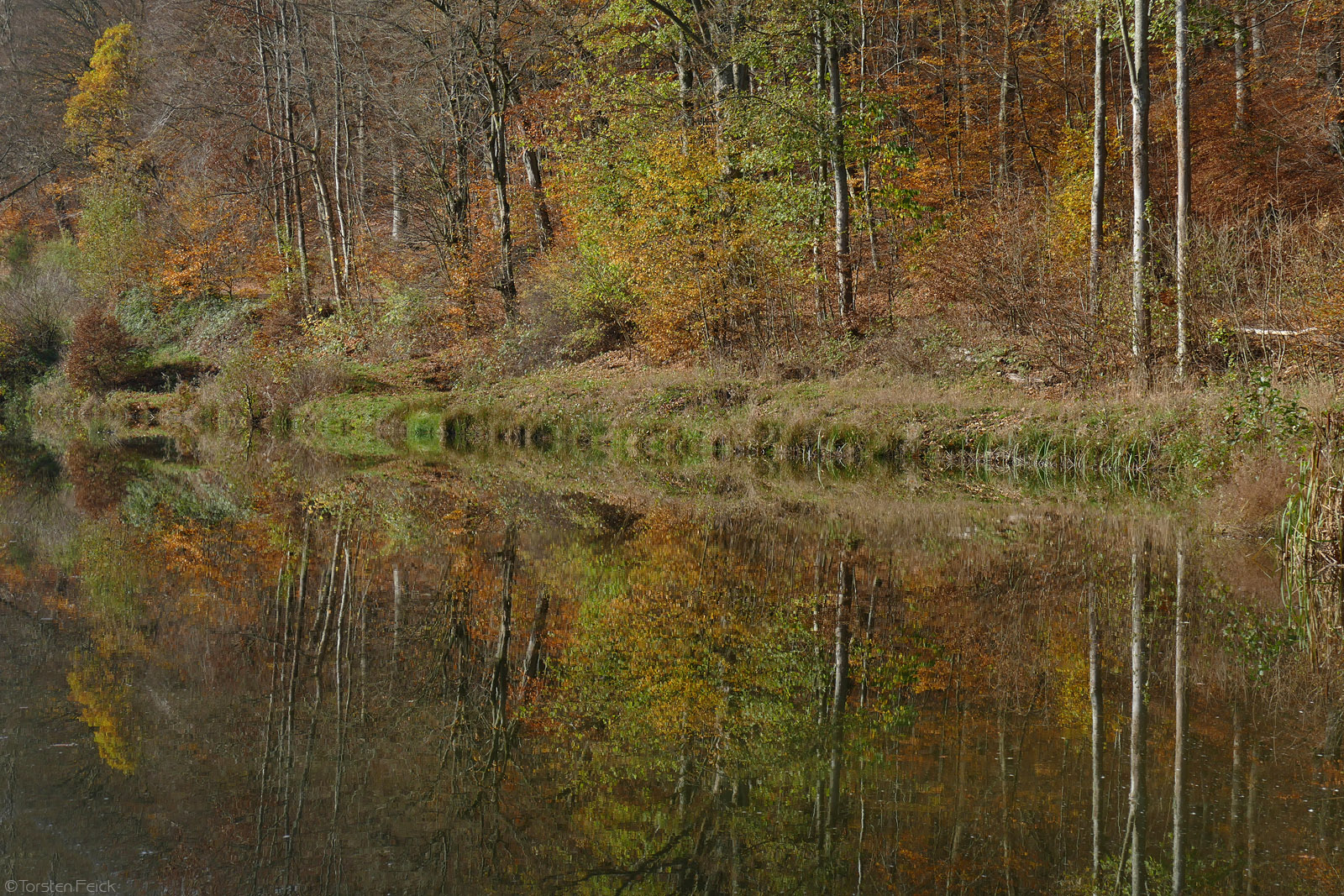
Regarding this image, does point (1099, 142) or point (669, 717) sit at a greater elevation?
point (1099, 142)

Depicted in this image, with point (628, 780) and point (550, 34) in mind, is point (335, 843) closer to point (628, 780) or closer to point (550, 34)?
point (628, 780)

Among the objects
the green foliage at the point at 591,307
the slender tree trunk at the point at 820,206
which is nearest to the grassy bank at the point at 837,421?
the green foliage at the point at 591,307

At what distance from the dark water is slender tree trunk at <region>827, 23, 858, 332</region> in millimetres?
10881

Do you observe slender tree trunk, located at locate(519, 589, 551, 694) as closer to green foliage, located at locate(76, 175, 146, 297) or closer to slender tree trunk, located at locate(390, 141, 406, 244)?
slender tree trunk, located at locate(390, 141, 406, 244)

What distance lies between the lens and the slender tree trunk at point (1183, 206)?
1378cm

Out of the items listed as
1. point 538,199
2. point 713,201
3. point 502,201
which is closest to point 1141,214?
point 713,201

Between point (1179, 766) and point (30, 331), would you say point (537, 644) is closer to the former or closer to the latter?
point (1179, 766)

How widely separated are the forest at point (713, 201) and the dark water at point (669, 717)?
25.7 ft

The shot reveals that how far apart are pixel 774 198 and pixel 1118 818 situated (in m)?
17.1

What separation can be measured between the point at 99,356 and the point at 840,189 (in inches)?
913

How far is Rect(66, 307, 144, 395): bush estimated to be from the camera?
30375 millimetres

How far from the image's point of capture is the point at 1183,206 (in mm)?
14320

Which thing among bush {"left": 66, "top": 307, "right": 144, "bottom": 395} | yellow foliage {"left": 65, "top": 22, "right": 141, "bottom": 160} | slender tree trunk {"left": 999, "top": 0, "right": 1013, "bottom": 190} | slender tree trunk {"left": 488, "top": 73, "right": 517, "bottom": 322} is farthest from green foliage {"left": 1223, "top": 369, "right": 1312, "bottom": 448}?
yellow foliage {"left": 65, "top": 22, "right": 141, "bottom": 160}

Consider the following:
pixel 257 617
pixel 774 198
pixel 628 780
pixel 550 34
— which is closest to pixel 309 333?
pixel 550 34
